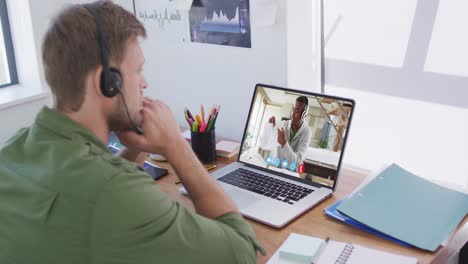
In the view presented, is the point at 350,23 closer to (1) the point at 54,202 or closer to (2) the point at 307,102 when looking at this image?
(2) the point at 307,102

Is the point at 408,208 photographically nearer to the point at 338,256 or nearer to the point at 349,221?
the point at 349,221

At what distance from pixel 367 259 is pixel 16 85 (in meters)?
1.72

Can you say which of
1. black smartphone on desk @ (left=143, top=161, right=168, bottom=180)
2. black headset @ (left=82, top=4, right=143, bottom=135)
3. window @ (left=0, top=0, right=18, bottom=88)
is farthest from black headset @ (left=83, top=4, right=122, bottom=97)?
window @ (left=0, top=0, right=18, bottom=88)

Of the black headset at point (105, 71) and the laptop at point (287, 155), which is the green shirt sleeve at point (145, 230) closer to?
the black headset at point (105, 71)

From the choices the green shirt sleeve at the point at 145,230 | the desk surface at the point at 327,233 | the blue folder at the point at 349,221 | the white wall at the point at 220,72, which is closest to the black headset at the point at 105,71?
the green shirt sleeve at the point at 145,230

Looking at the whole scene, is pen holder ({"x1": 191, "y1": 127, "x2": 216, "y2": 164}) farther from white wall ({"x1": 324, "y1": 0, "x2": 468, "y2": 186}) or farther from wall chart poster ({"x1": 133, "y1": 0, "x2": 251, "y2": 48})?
white wall ({"x1": 324, "y1": 0, "x2": 468, "y2": 186})

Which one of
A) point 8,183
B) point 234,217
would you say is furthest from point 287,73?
point 8,183

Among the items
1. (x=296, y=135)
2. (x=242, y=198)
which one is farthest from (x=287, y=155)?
(x=242, y=198)

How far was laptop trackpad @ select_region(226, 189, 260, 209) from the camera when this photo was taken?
1310mm

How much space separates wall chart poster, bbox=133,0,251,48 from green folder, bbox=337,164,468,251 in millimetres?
651

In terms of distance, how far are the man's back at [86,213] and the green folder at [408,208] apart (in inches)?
14.8

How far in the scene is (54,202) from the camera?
0.86 meters

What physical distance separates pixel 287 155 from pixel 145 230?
2.25ft

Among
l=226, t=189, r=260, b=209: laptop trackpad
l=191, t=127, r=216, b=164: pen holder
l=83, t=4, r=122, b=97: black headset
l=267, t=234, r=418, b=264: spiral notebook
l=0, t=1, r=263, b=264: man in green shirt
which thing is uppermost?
l=83, t=4, r=122, b=97: black headset
